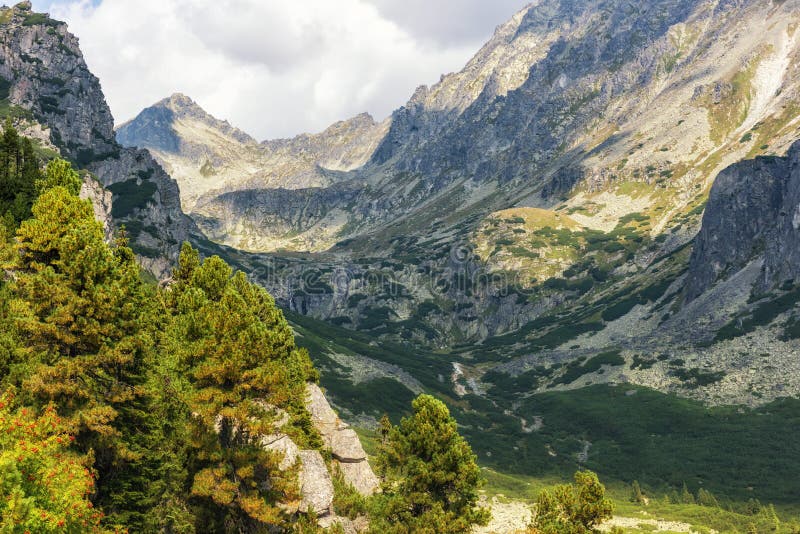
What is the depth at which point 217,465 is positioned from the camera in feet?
101

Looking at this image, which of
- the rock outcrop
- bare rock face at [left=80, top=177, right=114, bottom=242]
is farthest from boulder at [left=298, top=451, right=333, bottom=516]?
bare rock face at [left=80, top=177, right=114, bottom=242]

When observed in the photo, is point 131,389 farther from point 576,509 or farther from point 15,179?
point 15,179

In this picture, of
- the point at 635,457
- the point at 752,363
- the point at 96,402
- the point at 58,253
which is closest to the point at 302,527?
the point at 96,402

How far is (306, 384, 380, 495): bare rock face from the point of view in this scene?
46.2 meters

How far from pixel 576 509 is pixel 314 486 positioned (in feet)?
55.4

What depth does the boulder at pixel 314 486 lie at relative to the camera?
3366 centimetres

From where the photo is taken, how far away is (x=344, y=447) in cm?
4906

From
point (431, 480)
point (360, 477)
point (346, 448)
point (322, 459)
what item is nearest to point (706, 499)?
point (360, 477)

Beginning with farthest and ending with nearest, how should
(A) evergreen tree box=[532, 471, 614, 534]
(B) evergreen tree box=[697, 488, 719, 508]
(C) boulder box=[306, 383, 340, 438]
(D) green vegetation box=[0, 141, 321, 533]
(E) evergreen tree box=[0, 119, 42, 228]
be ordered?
(B) evergreen tree box=[697, 488, 719, 508], (E) evergreen tree box=[0, 119, 42, 228], (C) boulder box=[306, 383, 340, 438], (A) evergreen tree box=[532, 471, 614, 534], (D) green vegetation box=[0, 141, 321, 533]

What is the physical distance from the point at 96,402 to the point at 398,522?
65.3 ft

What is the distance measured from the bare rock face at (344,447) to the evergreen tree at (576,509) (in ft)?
47.4

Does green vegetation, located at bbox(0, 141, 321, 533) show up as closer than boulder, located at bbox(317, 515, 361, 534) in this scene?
Yes

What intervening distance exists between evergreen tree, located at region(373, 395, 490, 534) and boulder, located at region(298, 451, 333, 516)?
3971 millimetres

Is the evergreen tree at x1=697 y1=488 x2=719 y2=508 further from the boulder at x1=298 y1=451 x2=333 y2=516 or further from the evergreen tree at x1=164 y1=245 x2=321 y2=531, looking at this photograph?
the evergreen tree at x1=164 y1=245 x2=321 y2=531
